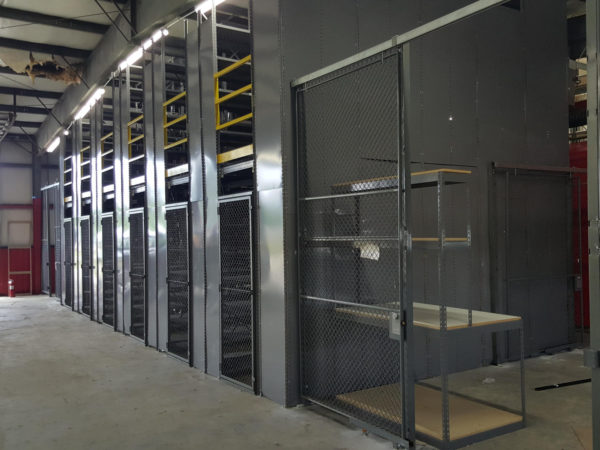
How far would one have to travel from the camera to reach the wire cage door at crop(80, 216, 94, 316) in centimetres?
1167

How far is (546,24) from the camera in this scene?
7469 millimetres

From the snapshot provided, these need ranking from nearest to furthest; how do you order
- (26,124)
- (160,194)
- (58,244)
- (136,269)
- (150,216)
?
(160,194), (150,216), (136,269), (58,244), (26,124)

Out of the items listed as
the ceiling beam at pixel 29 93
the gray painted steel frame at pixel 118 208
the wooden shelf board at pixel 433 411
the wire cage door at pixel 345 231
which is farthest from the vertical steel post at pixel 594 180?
the ceiling beam at pixel 29 93

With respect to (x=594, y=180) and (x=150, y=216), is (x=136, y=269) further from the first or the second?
(x=594, y=180)

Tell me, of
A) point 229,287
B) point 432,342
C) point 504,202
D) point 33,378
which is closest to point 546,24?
point 504,202

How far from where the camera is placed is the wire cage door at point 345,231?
5.16 metres

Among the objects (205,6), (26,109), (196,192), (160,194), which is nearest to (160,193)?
(160,194)

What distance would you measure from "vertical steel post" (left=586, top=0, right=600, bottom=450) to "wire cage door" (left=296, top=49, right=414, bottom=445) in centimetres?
231

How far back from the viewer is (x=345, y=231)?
539 cm

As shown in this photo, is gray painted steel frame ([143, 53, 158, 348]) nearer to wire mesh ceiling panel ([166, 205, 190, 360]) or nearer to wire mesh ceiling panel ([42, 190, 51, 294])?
wire mesh ceiling panel ([166, 205, 190, 360])

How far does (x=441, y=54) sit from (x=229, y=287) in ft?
12.6

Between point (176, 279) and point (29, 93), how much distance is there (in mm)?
7992

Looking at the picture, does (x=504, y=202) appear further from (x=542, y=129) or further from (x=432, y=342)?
(x=432, y=342)

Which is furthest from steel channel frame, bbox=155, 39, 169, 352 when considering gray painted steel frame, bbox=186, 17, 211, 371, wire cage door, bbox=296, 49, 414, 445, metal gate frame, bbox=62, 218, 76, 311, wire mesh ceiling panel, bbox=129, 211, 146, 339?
metal gate frame, bbox=62, 218, 76, 311
